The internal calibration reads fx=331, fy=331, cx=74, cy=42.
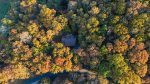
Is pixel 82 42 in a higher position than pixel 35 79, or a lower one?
higher

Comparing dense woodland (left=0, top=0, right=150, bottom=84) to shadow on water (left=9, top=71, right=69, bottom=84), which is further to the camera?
shadow on water (left=9, top=71, right=69, bottom=84)

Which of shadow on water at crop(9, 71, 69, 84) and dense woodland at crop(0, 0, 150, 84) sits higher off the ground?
dense woodland at crop(0, 0, 150, 84)

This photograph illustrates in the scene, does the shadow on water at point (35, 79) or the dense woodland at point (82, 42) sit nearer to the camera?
the dense woodland at point (82, 42)

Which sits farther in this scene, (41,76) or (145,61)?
(41,76)

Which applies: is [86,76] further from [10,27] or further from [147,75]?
[10,27]

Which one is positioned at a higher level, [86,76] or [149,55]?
[149,55]

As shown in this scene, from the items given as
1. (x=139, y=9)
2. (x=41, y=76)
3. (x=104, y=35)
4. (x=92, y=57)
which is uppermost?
(x=139, y=9)

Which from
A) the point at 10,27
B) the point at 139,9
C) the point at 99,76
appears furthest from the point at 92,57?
the point at 10,27

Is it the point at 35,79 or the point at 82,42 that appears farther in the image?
the point at 35,79
